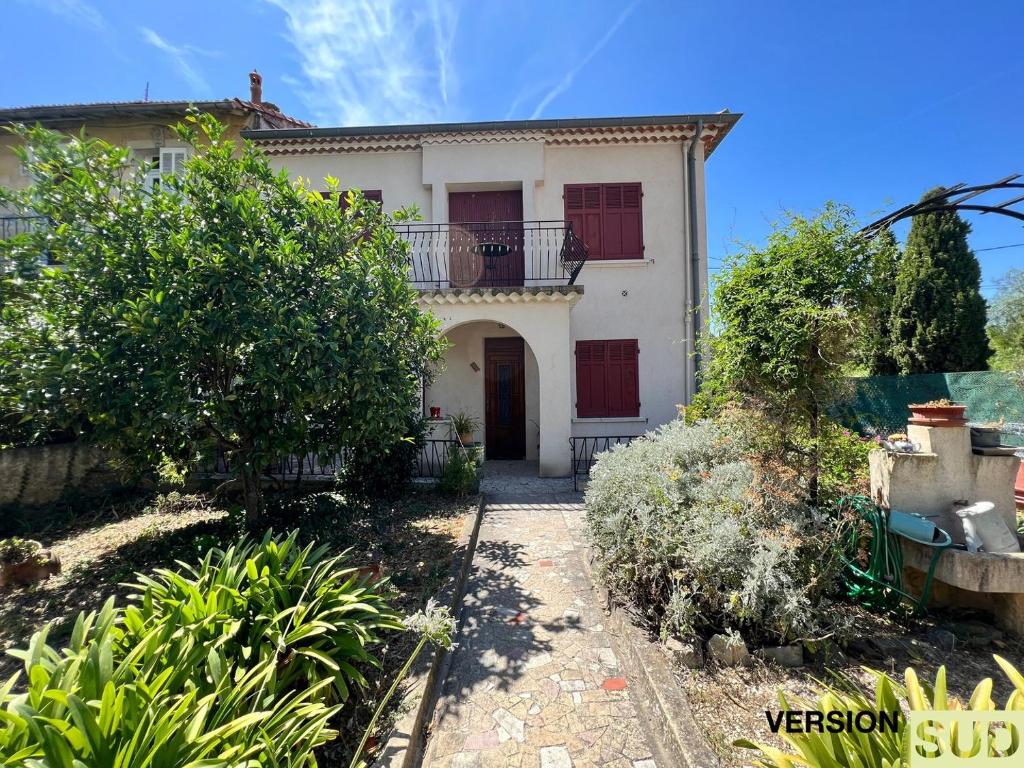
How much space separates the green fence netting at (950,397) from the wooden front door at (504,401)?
20.8 feet

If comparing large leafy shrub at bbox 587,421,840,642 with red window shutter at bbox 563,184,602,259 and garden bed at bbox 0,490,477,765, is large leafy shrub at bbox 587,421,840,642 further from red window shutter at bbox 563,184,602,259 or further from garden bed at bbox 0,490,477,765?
red window shutter at bbox 563,184,602,259

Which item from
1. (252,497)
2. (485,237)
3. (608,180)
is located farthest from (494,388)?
(252,497)

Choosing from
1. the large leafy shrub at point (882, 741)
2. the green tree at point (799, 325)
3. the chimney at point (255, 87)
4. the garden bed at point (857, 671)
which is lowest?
the garden bed at point (857, 671)

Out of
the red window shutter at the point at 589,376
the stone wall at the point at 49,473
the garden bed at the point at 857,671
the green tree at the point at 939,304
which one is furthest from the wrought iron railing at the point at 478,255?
the green tree at the point at 939,304

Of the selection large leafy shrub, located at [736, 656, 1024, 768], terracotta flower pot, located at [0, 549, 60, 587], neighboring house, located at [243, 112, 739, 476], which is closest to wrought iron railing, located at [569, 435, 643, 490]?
neighboring house, located at [243, 112, 739, 476]

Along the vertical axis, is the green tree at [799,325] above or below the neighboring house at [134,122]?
below

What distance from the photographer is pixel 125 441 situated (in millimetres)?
4070

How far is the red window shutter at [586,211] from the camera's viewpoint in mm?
8930

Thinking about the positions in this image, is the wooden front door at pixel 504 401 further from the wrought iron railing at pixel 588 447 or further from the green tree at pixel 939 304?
the green tree at pixel 939 304

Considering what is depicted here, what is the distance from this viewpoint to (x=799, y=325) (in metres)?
3.22

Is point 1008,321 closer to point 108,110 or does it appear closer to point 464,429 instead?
point 464,429

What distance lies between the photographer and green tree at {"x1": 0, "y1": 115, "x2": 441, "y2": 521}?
136 inches

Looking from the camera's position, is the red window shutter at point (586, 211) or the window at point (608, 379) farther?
the red window shutter at point (586, 211)

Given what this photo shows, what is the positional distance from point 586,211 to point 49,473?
10.8 meters
